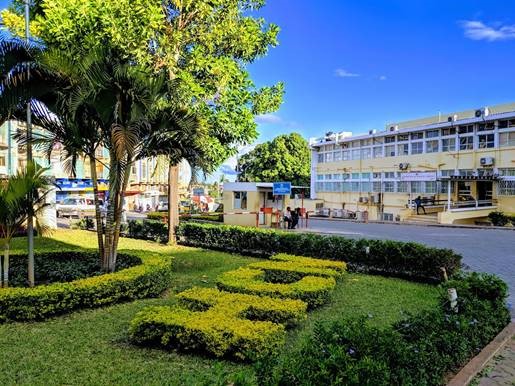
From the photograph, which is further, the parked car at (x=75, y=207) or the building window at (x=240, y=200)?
the parked car at (x=75, y=207)

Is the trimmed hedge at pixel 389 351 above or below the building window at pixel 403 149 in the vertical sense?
below

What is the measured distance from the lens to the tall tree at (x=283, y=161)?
179 feet

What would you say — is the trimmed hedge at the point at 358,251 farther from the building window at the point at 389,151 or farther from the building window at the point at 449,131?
the building window at the point at 389,151

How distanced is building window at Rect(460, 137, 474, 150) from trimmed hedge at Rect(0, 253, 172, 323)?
29.2 m

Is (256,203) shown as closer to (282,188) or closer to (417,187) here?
(282,188)

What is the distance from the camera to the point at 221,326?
5.36m

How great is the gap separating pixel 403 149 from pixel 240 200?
60.2ft

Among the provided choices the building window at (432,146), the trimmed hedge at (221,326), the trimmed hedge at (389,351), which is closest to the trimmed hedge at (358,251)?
the trimmed hedge at (389,351)

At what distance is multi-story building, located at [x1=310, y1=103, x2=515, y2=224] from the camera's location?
30000 millimetres

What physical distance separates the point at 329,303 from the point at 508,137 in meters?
27.1

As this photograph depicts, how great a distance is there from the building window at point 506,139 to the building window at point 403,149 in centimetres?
831

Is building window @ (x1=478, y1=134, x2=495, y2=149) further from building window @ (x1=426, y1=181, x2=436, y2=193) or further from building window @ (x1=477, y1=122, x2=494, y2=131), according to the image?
building window @ (x1=426, y1=181, x2=436, y2=193)

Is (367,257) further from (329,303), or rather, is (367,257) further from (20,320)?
(20,320)

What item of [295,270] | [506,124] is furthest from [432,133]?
[295,270]
